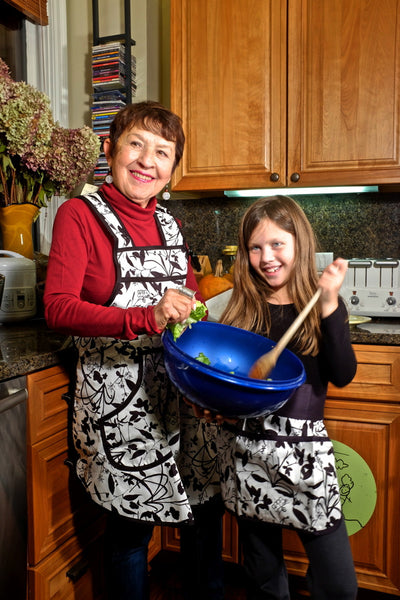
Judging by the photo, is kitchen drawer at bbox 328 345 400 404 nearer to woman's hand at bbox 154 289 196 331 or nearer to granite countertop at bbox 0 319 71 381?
woman's hand at bbox 154 289 196 331

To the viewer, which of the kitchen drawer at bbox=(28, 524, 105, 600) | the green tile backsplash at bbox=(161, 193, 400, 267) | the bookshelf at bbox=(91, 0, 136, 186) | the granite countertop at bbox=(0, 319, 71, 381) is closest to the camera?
the granite countertop at bbox=(0, 319, 71, 381)

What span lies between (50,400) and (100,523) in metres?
0.44

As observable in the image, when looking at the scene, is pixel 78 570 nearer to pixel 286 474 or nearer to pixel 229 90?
pixel 286 474

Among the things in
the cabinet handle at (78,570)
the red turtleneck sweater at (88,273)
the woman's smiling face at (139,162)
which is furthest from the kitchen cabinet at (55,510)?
the woman's smiling face at (139,162)

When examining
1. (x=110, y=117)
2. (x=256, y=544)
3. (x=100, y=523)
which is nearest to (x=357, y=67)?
(x=110, y=117)

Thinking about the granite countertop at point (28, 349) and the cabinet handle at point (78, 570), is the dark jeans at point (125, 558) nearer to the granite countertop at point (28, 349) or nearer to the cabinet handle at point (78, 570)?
the cabinet handle at point (78, 570)

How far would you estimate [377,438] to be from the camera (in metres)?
1.41

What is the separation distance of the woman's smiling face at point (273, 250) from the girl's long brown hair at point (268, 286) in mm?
11

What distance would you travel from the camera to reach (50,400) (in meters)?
1.14

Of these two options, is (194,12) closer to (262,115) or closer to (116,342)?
(262,115)

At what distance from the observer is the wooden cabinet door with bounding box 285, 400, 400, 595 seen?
4.60 feet

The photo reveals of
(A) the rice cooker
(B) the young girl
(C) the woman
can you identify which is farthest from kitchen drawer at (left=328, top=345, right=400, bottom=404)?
(A) the rice cooker

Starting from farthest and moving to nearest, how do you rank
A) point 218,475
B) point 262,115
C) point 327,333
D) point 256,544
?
point 262,115 < point 218,475 < point 256,544 < point 327,333

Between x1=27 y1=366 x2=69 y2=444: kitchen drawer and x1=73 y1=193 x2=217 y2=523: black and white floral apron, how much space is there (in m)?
0.09
